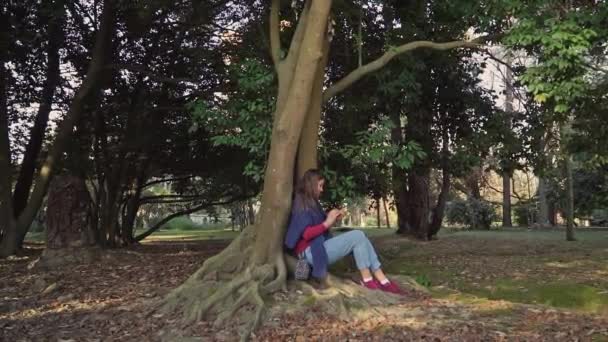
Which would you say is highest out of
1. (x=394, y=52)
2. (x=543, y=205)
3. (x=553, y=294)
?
(x=394, y=52)

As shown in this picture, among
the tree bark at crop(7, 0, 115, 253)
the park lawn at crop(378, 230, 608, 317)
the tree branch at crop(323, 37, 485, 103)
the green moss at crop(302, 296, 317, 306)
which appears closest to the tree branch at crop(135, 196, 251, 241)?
the park lawn at crop(378, 230, 608, 317)

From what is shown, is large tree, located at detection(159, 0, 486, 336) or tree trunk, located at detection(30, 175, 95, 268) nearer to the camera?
large tree, located at detection(159, 0, 486, 336)

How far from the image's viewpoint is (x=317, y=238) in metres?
7.10

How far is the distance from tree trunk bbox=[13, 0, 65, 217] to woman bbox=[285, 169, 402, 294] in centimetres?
848

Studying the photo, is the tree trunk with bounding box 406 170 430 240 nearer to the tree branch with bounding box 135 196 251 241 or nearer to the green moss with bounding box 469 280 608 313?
the tree branch with bounding box 135 196 251 241

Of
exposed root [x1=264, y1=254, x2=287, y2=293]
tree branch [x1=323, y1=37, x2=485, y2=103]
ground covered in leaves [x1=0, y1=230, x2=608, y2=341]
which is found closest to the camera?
ground covered in leaves [x1=0, y1=230, x2=608, y2=341]

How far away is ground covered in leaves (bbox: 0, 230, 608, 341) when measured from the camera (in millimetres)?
5820

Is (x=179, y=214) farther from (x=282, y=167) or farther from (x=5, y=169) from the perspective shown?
(x=282, y=167)

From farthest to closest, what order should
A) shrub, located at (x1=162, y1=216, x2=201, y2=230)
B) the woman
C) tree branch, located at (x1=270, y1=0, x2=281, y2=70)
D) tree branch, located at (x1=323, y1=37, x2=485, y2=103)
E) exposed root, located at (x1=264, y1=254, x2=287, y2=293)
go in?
shrub, located at (x1=162, y1=216, x2=201, y2=230), tree branch, located at (x1=270, y1=0, x2=281, y2=70), tree branch, located at (x1=323, y1=37, x2=485, y2=103), the woman, exposed root, located at (x1=264, y1=254, x2=287, y2=293)

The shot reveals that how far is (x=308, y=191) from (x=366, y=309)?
1480 mm

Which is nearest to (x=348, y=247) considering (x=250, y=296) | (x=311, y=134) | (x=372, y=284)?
(x=372, y=284)

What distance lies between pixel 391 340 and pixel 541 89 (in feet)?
9.76

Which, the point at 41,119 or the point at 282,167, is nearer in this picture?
the point at 282,167

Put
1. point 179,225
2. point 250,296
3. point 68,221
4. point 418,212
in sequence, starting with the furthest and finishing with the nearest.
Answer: point 179,225
point 418,212
point 68,221
point 250,296
